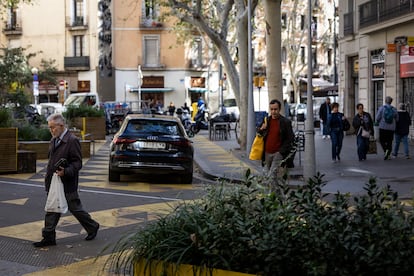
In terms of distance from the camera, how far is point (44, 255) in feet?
26.4

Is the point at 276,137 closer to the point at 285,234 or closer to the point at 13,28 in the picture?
the point at 285,234

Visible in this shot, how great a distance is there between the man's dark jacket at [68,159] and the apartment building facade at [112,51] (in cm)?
4888

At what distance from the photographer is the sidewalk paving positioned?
14242 mm

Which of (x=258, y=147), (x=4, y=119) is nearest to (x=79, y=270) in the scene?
(x=258, y=147)

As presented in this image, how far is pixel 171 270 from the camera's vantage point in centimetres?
537

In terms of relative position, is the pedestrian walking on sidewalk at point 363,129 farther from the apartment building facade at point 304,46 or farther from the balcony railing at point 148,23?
the balcony railing at point 148,23

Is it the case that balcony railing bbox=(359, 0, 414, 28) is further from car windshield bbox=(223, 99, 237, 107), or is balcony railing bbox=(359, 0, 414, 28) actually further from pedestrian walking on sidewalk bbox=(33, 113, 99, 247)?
car windshield bbox=(223, 99, 237, 107)

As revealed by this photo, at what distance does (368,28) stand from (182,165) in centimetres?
1586

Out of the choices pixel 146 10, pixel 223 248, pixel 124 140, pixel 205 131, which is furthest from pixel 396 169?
pixel 146 10

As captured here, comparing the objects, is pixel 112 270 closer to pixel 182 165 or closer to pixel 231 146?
pixel 182 165

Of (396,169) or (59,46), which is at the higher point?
(59,46)

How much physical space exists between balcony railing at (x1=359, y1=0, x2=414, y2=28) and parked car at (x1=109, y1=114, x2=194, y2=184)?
41.9 feet

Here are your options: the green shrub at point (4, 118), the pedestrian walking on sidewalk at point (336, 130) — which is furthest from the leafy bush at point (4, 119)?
the pedestrian walking on sidewalk at point (336, 130)

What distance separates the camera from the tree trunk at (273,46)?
18.1 metres
